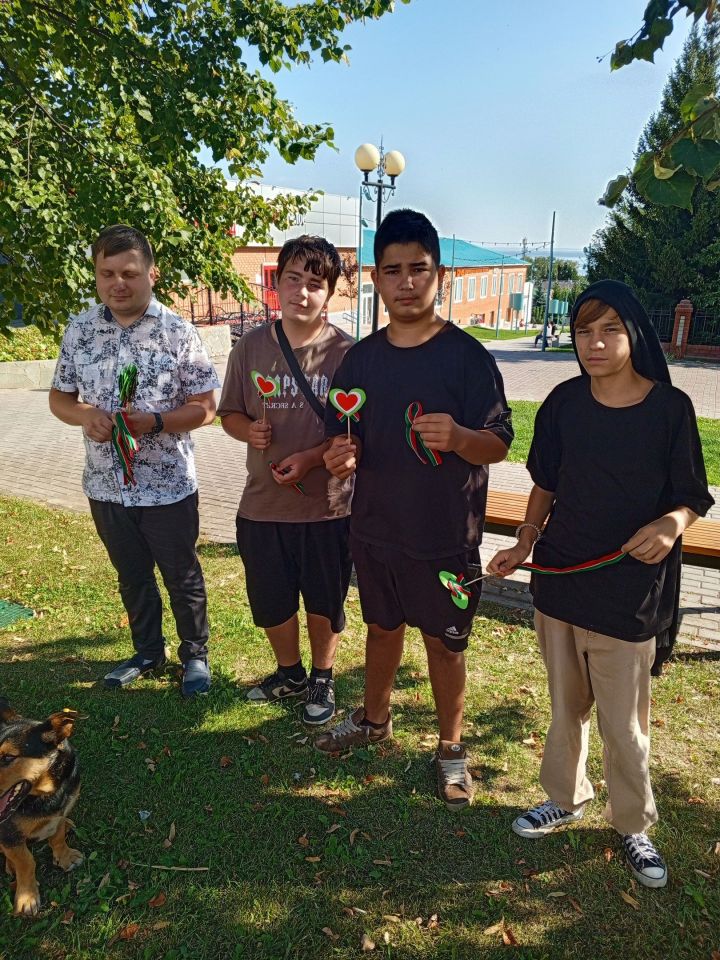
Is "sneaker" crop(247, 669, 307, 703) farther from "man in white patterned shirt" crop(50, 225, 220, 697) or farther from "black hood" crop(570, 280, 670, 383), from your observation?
"black hood" crop(570, 280, 670, 383)

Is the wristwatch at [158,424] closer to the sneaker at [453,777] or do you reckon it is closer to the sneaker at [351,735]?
the sneaker at [351,735]

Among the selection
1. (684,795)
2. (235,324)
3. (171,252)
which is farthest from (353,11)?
(235,324)

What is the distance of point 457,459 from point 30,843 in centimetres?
205

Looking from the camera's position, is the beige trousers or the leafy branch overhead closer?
the leafy branch overhead

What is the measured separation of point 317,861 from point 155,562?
1.73 m

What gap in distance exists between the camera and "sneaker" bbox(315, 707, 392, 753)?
10.2 feet

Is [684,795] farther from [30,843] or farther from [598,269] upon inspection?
[598,269]

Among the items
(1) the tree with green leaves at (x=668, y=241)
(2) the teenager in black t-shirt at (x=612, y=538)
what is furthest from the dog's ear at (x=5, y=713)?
(1) the tree with green leaves at (x=668, y=241)

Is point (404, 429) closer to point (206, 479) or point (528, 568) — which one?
point (528, 568)

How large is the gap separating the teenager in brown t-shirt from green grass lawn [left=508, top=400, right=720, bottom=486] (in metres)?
5.22

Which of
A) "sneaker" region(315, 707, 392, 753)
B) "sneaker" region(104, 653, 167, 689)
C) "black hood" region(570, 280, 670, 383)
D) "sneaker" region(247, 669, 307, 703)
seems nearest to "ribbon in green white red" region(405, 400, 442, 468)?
"black hood" region(570, 280, 670, 383)

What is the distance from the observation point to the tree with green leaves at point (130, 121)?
4.55 m

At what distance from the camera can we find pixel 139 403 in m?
3.10

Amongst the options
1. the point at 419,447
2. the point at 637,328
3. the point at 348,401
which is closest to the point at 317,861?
the point at 419,447
